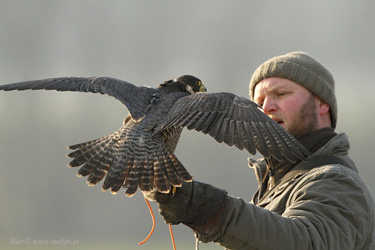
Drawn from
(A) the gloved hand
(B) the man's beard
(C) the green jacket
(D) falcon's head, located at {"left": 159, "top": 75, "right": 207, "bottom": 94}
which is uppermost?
(D) falcon's head, located at {"left": 159, "top": 75, "right": 207, "bottom": 94}

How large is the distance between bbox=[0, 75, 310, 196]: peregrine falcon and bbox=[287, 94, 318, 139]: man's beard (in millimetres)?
622

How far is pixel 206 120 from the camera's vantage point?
141 inches

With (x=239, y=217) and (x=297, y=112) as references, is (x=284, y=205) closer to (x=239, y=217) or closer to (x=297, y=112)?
(x=239, y=217)

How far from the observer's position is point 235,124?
3602 millimetres

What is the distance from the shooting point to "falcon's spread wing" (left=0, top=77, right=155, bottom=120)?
4.20m

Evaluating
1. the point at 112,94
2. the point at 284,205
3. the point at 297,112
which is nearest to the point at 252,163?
the point at 297,112

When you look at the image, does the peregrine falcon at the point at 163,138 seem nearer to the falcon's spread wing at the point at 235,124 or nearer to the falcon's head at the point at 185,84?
the falcon's spread wing at the point at 235,124

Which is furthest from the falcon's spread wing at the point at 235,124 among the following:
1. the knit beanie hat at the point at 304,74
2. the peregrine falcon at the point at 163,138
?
the knit beanie hat at the point at 304,74

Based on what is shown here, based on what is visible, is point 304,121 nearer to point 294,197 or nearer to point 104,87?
point 294,197

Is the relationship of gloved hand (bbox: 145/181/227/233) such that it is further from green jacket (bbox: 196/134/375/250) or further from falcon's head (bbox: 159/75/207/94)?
falcon's head (bbox: 159/75/207/94)

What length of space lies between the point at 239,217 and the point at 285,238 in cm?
27

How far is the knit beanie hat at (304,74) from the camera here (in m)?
4.54

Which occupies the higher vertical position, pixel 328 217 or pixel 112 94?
pixel 112 94

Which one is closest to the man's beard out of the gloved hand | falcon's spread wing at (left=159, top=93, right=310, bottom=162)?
falcon's spread wing at (left=159, top=93, right=310, bottom=162)
